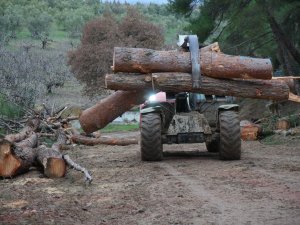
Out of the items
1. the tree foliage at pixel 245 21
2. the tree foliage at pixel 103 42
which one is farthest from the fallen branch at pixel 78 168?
the tree foliage at pixel 103 42

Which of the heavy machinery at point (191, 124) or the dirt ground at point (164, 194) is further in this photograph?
the heavy machinery at point (191, 124)

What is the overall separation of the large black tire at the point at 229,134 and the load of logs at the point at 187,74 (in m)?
0.49

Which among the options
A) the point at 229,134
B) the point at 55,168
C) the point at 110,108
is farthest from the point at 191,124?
the point at 55,168

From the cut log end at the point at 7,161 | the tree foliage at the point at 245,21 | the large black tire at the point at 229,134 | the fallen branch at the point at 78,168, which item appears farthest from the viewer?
the tree foliage at the point at 245,21

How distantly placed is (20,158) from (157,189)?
2.63 meters

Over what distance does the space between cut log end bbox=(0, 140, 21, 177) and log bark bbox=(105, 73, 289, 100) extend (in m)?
2.44

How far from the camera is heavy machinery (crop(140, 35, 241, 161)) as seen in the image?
10.6 m

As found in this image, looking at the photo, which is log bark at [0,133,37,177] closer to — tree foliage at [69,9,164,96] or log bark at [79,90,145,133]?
log bark at [79,90,145,133]

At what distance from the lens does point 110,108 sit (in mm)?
11180

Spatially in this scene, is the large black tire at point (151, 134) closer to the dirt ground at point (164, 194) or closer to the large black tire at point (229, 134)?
the dirt ground at point (164, 194)

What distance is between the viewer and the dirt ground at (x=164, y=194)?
6152 millimetres

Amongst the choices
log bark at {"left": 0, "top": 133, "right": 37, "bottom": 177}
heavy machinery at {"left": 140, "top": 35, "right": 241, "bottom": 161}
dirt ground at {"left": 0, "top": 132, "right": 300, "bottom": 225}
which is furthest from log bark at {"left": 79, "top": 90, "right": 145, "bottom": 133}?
log bark at {"left": 0, "top": 133, "right": 37, "bottom": 177}

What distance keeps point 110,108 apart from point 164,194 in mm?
4051

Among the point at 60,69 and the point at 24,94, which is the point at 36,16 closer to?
the point at 60,69
